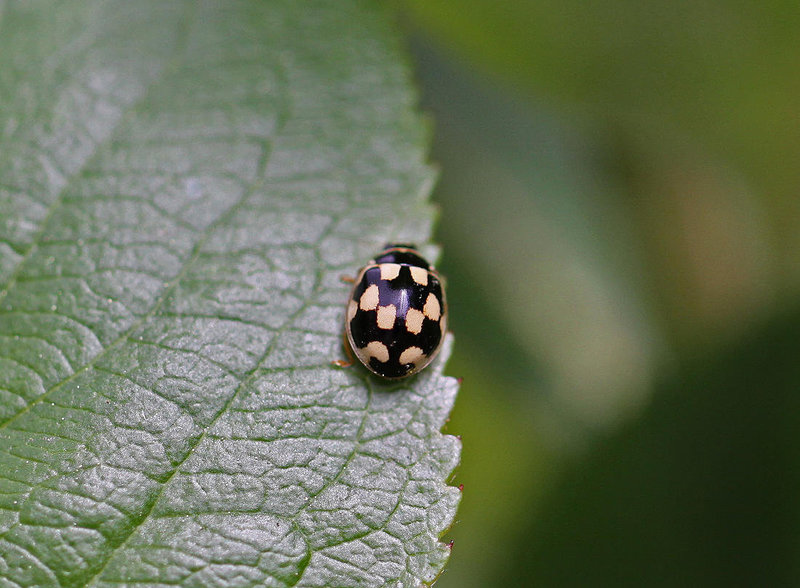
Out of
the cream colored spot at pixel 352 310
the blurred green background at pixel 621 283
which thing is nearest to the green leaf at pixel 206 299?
the cream colored spot at pixel 352 310

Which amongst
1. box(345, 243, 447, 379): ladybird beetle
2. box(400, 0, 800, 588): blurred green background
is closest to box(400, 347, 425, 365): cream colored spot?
box(345, 243, 447, 379): ladybird beetle

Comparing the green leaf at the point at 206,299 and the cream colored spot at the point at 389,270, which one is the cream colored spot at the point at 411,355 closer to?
the green leaf at the point at 206,299

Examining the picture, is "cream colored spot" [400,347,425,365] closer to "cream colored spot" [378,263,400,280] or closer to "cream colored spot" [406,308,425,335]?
"cream colored spot" [406,308,425,335]

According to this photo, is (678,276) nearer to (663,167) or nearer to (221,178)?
(663,167)

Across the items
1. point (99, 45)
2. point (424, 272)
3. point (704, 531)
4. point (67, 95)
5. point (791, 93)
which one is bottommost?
point (704, 531)

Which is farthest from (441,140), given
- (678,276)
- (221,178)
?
(221,178)

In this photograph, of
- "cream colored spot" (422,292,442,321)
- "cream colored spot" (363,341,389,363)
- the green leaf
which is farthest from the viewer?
"cream colored spot" (422,292,442,321)
